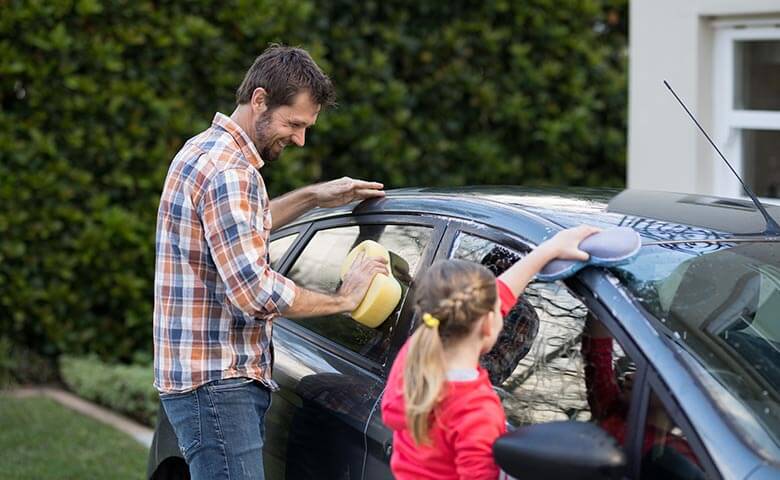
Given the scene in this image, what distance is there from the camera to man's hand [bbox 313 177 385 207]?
3.79 meters

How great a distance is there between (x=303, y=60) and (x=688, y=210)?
1.18m

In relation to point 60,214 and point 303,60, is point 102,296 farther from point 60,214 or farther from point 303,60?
point 303,60

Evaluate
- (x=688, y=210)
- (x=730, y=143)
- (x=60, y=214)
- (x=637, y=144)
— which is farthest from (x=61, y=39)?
(x=688, y=210)

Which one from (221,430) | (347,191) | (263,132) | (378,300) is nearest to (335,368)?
(378,300)

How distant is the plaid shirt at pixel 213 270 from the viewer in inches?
126

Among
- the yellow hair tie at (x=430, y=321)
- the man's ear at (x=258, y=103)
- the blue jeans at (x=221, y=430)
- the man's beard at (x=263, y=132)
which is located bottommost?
the blue jeans at (x=221, y=430)

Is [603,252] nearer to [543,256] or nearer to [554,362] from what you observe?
[543,256]

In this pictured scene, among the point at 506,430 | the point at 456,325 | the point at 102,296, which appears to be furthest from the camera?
the point at 102,296

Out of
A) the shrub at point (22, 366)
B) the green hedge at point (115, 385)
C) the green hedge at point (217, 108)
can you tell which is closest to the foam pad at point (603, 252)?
the green hedge at point (115, 385)

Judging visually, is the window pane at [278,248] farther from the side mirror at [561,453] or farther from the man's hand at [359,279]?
the side mirror at [561,453]

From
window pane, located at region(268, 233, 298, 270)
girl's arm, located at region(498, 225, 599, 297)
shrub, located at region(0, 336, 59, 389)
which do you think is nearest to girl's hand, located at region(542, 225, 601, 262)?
girl's arm, located at region(498, 225, 599, 297)

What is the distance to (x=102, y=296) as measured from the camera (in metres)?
7.48

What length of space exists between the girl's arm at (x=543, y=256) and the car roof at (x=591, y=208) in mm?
154

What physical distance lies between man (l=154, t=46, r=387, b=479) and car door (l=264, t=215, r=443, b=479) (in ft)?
0.42
